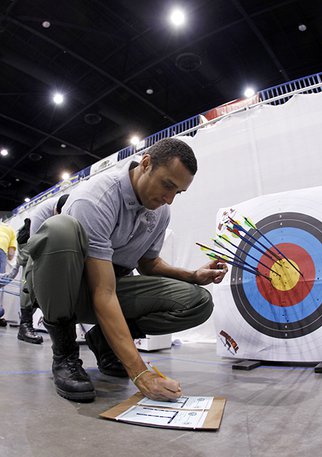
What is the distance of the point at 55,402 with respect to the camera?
702 mm

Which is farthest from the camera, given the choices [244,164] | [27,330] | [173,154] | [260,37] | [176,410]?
[260,37]

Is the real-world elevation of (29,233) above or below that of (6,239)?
below

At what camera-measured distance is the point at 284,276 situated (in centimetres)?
135

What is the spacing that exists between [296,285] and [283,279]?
0.05m

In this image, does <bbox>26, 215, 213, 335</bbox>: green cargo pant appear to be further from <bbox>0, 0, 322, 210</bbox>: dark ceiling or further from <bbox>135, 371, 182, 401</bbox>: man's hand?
<bbox>0, 0, 322, 210</bbox>: dark ceiling

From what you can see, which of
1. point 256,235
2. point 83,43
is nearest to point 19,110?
point 83,43

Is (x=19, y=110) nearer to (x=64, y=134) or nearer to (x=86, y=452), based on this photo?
(x=64, y=134)

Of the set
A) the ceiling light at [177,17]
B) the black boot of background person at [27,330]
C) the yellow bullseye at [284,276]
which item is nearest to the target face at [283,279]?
the yellow bullseye at [284,276]

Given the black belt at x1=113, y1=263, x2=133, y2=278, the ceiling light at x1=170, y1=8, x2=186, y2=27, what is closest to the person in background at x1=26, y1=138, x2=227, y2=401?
the black belt at x1=113, y1=263, x2=133, y2=278

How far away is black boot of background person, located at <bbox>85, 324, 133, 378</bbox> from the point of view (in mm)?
1026

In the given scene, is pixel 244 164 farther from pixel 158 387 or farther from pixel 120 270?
pixel 158 387

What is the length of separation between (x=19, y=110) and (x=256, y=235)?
6159mm

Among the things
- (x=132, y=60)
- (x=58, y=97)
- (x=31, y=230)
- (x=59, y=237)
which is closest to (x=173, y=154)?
(x=59, y=237)

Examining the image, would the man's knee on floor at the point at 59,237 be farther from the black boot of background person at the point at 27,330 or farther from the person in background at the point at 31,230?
the black boot of background person at the point at 27,330
